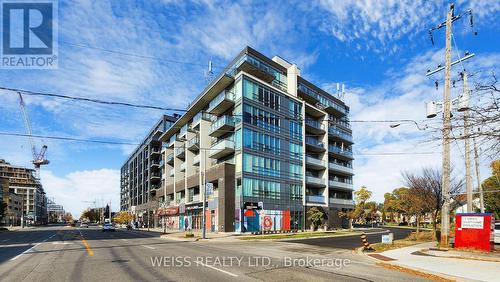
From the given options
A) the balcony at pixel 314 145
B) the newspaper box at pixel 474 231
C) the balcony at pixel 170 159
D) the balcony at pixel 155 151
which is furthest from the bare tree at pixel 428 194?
the balcony at pixel 155 151

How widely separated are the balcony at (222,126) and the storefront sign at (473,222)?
33.7 metres

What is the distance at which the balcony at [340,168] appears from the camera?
6501 cm

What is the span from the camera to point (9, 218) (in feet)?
479

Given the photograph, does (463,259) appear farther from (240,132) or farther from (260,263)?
(240,132)

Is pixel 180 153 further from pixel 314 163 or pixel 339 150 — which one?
pixel 339 150

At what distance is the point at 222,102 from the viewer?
50.0m

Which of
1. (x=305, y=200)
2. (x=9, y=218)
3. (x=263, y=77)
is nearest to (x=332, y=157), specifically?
(x=305, y=200)

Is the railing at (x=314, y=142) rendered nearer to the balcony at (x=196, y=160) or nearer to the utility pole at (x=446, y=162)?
the balcony at (x=196, y=160)

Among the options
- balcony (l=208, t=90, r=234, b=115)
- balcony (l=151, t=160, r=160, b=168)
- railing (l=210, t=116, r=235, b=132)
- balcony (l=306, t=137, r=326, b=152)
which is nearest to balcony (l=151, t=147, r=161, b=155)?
balcony (l=151, t=160, r=160, b=168)

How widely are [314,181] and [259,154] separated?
13963 millimetres

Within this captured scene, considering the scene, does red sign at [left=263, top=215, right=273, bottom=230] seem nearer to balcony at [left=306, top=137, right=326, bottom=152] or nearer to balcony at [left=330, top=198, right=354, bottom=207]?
balcony at [left=306, top=137, right=326, bottom=152]

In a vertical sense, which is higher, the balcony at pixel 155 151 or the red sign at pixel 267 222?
the balcony at pixel 155 151

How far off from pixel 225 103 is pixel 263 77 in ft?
25.3

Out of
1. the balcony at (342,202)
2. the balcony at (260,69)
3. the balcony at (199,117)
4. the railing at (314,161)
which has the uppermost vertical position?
the balcony at (260,69)
